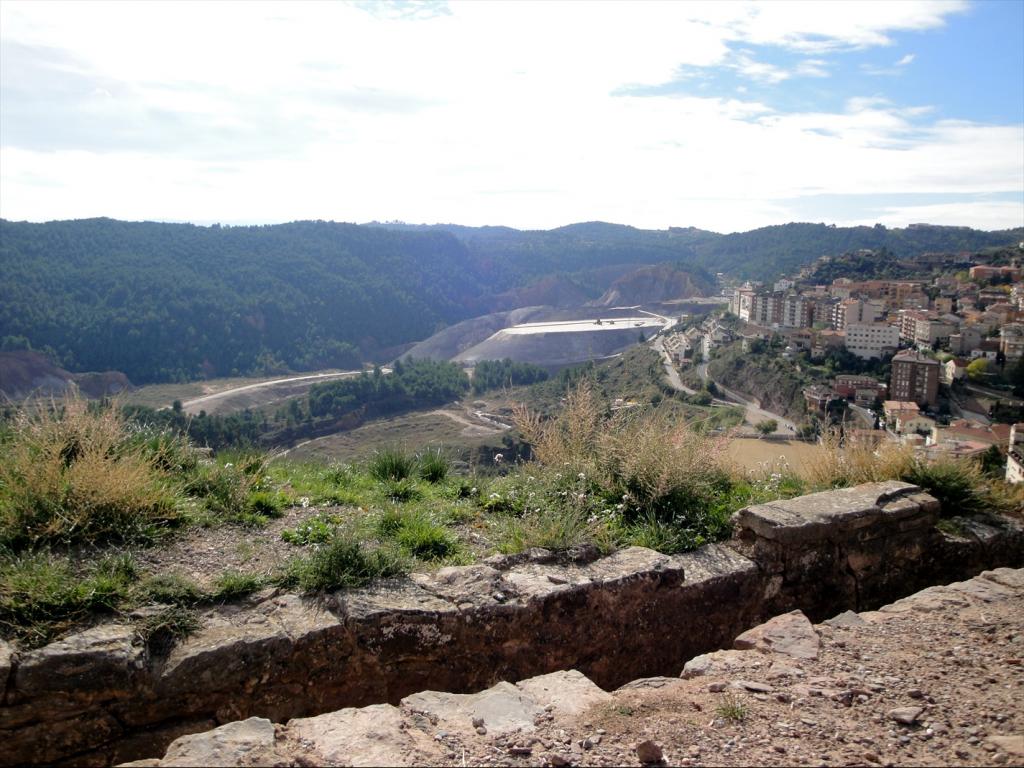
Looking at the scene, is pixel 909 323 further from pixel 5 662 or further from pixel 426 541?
pixel 5 662

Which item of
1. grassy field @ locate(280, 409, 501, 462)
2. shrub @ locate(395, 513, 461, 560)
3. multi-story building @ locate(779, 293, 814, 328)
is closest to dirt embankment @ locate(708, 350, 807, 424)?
multi-story building @ locate(779, 293, 814, 328)

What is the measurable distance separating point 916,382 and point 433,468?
79.0 feet

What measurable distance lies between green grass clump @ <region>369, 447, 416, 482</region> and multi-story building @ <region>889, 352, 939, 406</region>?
2259 centimetres

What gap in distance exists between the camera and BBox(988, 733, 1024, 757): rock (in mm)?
2434

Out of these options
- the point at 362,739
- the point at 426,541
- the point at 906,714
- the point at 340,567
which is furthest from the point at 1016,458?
the point at 362,739

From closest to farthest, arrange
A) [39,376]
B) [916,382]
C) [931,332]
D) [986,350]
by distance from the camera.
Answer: [916,382] < [986,350] < [931,332] < [39,376]

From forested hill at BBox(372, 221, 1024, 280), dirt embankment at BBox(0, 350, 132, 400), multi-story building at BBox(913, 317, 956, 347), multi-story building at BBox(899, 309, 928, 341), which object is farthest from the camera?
forested hill at BBox(372, 221, 1024, 280)

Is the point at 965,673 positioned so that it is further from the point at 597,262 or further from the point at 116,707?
the point at 597,262

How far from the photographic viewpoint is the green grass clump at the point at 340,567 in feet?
12.0

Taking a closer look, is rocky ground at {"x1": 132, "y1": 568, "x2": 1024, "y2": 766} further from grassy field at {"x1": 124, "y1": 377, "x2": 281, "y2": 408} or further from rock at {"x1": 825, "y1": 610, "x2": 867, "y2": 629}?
grassy field at {"x1": 124, "y1": 377, "x2": 281, "y2": 408}

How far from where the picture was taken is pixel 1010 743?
2.49 meters

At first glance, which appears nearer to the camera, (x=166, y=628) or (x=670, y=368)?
(x=166, y=628)

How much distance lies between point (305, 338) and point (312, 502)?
63.4m

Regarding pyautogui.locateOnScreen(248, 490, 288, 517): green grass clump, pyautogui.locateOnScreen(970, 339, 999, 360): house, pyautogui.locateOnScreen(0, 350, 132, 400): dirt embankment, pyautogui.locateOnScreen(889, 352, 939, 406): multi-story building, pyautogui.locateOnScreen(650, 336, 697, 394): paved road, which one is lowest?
pyautogui.locateOnScreen(0, 350, 132, 400): dirt embankment
